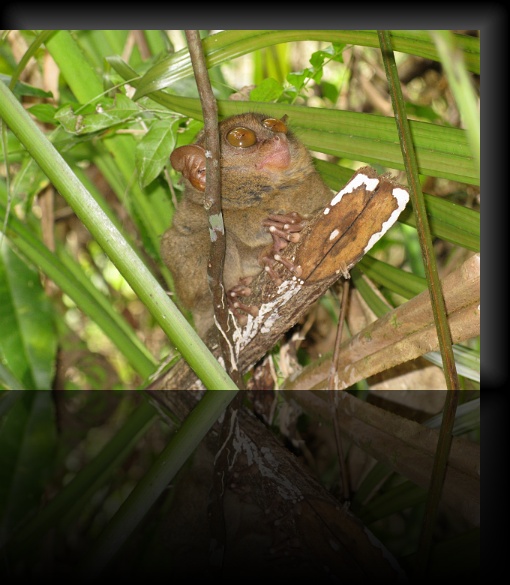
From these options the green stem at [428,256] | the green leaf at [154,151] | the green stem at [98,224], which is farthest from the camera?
the green leaf at [154,151]

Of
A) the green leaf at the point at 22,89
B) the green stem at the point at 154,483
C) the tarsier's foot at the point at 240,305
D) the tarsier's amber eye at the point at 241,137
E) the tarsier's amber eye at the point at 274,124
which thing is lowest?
the green stem at the point at 154,483

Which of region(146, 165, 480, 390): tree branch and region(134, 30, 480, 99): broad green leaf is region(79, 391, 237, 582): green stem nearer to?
region(146, 165, 480, 390): tree branch

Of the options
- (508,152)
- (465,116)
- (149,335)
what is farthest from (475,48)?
(149,335)

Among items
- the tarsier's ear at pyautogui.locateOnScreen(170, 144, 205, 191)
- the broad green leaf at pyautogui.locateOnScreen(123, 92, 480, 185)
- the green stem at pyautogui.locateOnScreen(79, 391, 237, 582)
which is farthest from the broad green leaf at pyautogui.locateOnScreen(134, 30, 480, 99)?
the green stem at pyautogui.locateOnScreen(79, 391, 237, 582)

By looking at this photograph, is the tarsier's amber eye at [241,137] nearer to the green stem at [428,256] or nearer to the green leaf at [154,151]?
the green leaf at [154,151]

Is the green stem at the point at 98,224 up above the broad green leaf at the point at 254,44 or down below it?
below

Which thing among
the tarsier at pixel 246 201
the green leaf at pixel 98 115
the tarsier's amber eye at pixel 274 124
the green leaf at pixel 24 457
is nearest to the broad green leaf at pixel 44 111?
the green leaf at pixel 98 115

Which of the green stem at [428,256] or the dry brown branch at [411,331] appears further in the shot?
the dry brown branch at [411,331]
